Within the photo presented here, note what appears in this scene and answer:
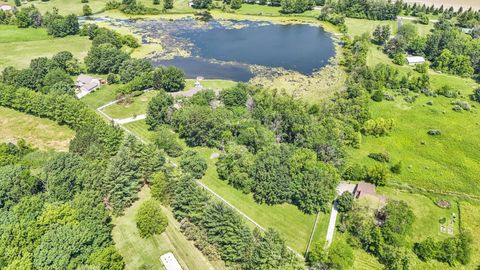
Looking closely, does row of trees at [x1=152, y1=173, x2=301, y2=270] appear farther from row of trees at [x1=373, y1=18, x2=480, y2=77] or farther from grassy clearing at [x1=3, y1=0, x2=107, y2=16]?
grassy clearing at [x1=3, y1=0, x2=107, y2=16]

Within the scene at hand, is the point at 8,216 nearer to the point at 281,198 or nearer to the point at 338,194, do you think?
the point at 281,198

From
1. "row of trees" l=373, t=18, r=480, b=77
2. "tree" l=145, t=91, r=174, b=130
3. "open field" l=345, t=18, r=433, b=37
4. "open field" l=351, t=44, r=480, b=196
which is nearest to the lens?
"open field" l=351, t=44, r=480, b=196

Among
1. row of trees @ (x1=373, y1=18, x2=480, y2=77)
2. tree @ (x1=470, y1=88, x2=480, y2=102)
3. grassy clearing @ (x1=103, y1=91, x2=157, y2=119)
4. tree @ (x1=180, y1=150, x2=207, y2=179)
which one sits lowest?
tree @ (x1=180, y1=150, x2=207, y2=179)

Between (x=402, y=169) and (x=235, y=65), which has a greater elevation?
(x=235, y=65)

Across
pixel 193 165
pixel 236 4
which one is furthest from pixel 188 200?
pixel 236 4

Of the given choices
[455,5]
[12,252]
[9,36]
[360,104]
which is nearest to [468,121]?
[360,104]

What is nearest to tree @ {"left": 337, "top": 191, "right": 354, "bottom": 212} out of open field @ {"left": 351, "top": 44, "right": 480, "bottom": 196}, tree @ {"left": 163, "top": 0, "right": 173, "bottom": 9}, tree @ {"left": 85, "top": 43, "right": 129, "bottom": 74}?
open field @ {"left": 351, "top": 44, "right": 480, "bottom": 196}

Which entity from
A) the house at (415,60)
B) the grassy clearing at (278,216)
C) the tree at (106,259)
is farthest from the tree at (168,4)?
the tree at (106,259)

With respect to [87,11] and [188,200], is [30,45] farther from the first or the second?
[188,200]
